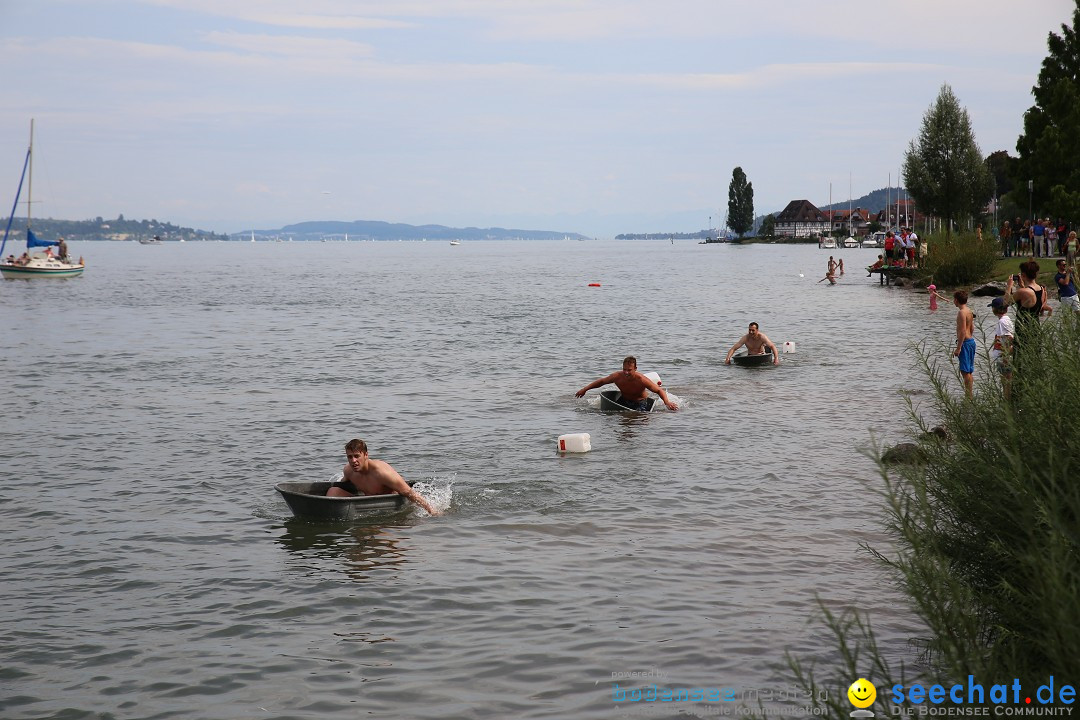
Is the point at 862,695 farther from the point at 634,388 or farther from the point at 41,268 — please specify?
the point at 41,268

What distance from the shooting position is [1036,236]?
51500 mm

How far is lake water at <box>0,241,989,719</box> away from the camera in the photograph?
8875mm

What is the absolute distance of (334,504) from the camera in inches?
513

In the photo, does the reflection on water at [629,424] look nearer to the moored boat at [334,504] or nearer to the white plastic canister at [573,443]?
the white plastic canister at [573,443]

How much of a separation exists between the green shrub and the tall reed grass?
40022mm

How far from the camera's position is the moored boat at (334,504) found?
12938 mm

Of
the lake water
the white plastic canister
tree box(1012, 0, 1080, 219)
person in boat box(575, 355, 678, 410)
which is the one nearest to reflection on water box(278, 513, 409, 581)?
the lake water

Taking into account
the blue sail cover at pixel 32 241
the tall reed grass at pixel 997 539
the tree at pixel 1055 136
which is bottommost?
the tall reed grass at pixel 997 539

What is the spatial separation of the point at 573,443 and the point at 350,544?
5.61 m

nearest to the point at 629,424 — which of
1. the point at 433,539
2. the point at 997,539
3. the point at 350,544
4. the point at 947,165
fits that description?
the point at 433,539

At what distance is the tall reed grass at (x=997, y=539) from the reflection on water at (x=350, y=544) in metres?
5.26

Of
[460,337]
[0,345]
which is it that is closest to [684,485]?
[460,337]

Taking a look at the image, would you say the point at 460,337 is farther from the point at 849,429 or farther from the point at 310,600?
the point at 310,600

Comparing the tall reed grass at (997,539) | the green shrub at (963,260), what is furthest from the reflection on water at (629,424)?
the green shrub at (963,260)
